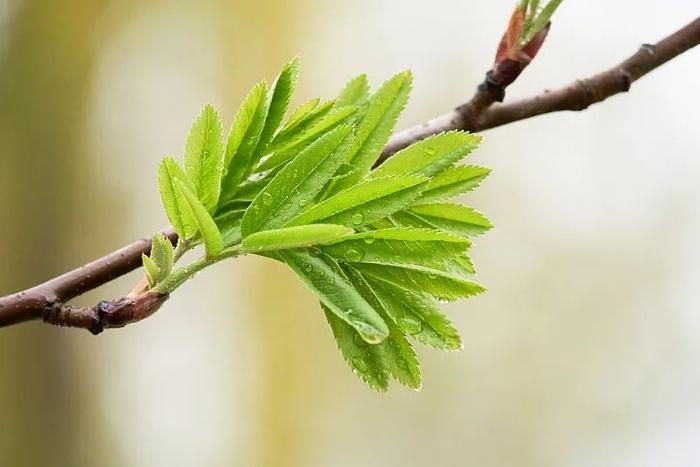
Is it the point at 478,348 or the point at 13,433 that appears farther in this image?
the point at 478,348

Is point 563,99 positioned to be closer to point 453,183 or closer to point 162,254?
point 453,183

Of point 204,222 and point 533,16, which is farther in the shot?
point 533,16

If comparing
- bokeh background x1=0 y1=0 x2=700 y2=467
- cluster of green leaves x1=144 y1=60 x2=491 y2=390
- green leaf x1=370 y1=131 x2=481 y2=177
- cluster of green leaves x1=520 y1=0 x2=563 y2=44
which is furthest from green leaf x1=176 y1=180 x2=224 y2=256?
bokeh background x1=0 y1=0 x2=700 y2=467

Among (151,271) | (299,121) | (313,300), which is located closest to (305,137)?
(299,121)

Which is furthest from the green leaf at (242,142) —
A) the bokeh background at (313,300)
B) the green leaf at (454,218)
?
the bokeh background at (313,300)

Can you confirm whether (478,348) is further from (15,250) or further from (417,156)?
(417,156)

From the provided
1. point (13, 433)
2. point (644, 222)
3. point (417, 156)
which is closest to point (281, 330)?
point (13, 433)
